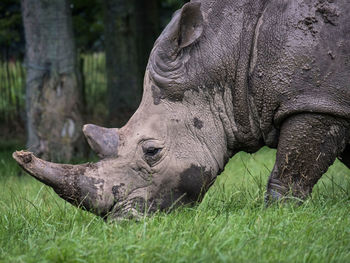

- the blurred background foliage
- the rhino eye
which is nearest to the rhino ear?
the rhino eye

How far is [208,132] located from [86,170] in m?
0.96

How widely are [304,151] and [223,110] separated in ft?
2.27

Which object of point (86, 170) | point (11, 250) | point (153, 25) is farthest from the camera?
point (153, 25)

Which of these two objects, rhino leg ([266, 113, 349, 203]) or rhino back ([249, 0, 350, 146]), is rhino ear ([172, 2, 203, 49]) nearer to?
rhino back ([249, 0, 350, 146])

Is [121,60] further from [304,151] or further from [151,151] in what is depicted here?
[304,151]

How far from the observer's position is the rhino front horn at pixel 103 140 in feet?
15.5

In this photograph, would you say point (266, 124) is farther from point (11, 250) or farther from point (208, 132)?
point (11, 250)

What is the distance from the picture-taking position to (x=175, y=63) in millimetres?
4773

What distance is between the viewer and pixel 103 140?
4.75 meters

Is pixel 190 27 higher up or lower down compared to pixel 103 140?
higher up

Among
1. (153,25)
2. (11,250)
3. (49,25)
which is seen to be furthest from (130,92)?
(11,250)

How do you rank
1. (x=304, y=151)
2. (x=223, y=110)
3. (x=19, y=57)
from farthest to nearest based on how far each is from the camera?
1. (x=19, y=57)
2. (x=223, y=110)
3. (x=304, y=151)

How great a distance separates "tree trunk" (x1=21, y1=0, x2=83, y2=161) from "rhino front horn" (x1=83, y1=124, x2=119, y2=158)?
3700 mm

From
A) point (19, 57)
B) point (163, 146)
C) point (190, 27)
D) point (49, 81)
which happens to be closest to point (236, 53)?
point (190, 27)
